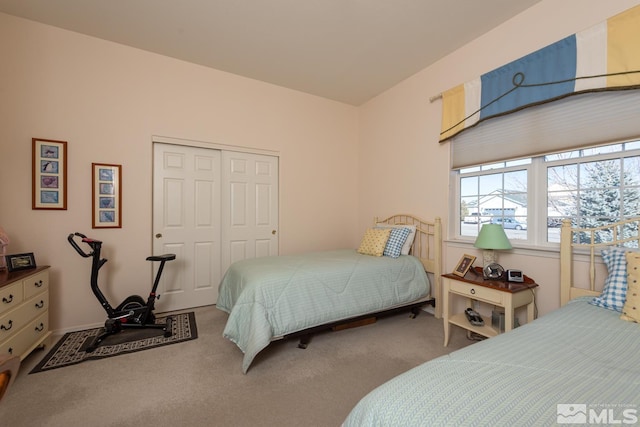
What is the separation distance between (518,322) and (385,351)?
4.05ft

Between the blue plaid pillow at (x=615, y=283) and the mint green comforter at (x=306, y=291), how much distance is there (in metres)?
1.45

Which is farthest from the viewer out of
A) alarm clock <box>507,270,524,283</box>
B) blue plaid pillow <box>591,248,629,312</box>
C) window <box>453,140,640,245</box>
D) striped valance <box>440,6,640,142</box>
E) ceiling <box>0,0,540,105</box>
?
ceiling <box>0,0,540,105</box>

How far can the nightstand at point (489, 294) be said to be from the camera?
197cm

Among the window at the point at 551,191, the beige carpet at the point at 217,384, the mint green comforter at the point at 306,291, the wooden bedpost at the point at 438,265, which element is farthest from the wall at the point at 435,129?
the beige carpet at the point at 217,384

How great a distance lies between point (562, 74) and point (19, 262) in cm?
456

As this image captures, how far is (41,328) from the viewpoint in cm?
222

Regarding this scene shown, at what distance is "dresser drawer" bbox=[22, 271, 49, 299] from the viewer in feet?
6.72

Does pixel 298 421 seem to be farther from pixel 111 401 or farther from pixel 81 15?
pixel 81 15

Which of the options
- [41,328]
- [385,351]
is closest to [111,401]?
[41,328]

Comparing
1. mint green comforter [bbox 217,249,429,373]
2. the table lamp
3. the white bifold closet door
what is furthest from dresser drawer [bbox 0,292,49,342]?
the table lamp

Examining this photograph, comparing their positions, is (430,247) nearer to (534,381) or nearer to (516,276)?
(516,276)

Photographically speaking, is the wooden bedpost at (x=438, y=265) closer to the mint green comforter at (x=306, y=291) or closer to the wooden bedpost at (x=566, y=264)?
the mint green comforter at (x=306, y=291)

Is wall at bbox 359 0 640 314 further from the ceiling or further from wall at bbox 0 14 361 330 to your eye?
wall at bbox 0 14 361 330
